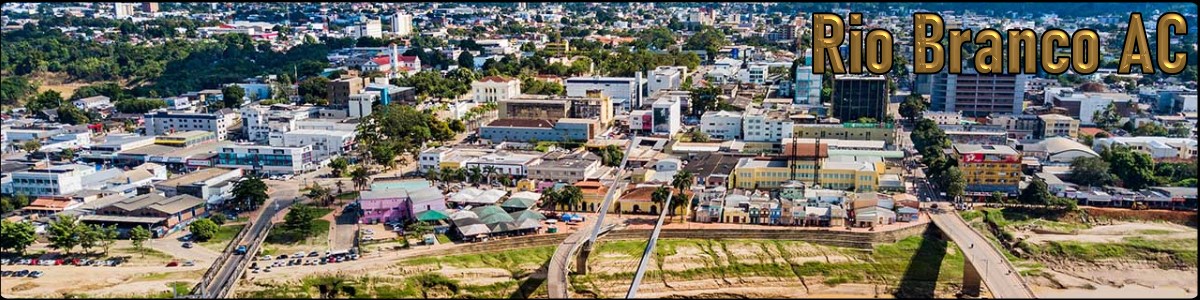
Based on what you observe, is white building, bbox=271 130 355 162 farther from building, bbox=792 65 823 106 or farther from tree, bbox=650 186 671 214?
building, bbox=792 65 823 106

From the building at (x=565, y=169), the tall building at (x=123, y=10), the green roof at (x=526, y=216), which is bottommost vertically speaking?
the green roof at (x=526, y=216)

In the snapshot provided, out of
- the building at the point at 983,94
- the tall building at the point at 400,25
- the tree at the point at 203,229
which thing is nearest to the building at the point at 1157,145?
the building at the point at 983,94

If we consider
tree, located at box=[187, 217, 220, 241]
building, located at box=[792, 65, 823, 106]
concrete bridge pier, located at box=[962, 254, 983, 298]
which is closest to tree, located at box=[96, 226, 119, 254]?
tree, located at box=[187, 217, 220, 241]

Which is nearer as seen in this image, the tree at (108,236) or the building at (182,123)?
the tree at (108,236)

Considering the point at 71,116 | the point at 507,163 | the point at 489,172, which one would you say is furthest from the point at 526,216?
the point at 71,116

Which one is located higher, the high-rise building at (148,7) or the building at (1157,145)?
the high-rise building at (148,7)

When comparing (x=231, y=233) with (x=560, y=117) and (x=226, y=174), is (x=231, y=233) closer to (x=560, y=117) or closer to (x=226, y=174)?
(x=226, y=174)

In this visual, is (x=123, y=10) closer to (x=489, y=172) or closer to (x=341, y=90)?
(x=341, y=90)

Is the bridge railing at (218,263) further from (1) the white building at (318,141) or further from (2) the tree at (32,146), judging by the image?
(2) the tree at (32,146)
